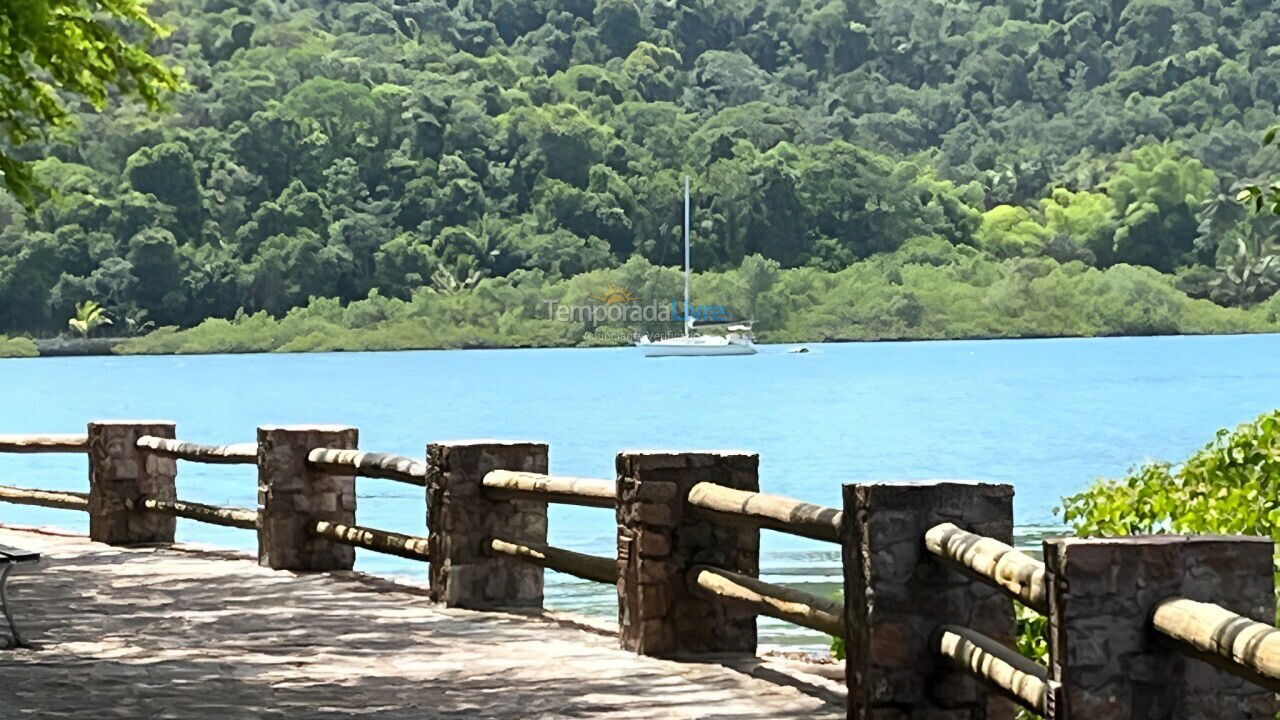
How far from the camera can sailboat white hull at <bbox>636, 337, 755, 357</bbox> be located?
145 meters

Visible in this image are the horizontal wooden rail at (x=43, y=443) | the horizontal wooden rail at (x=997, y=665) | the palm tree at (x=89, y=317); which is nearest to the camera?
the horizontal wooden rail at (x=997, y=665)

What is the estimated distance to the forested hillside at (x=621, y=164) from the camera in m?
132

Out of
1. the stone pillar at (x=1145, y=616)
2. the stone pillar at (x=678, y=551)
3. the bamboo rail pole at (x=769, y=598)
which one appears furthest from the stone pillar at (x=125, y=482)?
the stone pillar at (x=1145, y=616)

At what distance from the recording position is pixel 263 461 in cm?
1233

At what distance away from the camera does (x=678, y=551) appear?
28.3ft

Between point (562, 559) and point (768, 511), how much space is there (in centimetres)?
204

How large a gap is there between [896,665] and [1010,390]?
337ft

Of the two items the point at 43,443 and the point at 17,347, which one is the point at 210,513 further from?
the point at 17,347

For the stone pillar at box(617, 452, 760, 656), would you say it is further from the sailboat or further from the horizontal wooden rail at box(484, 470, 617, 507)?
the sailboat

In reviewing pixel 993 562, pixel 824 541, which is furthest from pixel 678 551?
pixel 993 562

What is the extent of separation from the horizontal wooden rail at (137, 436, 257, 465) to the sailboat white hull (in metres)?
130

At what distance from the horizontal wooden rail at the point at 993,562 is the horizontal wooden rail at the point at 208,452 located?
6954 millimetres

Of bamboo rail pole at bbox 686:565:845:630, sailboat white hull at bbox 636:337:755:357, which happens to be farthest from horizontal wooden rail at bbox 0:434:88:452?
sailboat white hull at bbox 636:337:755:357

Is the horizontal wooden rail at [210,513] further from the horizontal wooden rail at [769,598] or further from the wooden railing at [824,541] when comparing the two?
the horizontal wooden rail at [769,598]
